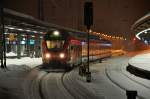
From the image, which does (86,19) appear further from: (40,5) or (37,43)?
(40,5)

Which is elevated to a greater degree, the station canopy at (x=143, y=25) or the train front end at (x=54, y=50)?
the station canopy at (x=143, y=25)

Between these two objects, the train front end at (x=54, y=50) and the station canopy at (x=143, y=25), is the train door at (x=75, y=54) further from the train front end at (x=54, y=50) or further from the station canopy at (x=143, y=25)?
the station canopy at (x=143, y=25)

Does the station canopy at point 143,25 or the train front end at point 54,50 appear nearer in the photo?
the train front end at point 54,50

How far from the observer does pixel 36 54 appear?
53.9 metres

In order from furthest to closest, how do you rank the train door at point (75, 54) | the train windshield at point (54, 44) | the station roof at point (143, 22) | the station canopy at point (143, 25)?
the station canopy at point (143, 25), the station roof at point (143, 22), the train door at point (75, 54), the train windshield at point (54, 44)

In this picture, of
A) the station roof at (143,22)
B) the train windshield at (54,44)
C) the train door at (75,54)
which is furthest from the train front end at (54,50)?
the station roof at (143,22)

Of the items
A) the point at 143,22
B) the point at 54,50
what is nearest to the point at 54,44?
the point at 54,50

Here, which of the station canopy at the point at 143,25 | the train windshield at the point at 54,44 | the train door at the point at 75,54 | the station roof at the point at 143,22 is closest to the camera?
the train windshield at the point at 54,44

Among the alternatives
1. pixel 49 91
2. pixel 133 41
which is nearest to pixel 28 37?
pixel 49 91

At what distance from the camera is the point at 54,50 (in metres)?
30.1

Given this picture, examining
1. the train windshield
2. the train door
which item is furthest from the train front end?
the train door

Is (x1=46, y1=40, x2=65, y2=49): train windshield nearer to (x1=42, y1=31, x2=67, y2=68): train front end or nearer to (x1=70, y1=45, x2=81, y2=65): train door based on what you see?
(x1=42, y1=31, x2=67, y2=68): train front end

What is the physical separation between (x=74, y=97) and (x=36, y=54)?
3868 cm

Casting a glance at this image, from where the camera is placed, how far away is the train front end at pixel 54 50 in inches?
1181
